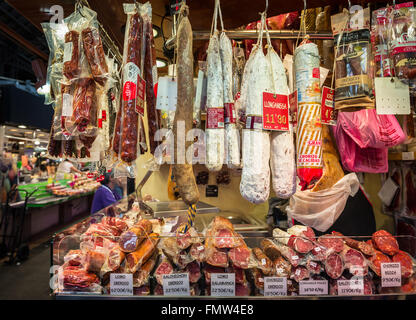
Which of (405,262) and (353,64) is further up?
(353,64)

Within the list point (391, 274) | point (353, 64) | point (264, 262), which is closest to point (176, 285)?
point (264, 262)

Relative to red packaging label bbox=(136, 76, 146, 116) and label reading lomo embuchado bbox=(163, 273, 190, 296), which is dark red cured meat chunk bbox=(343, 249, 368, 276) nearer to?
label reading lomo embuchado bbox=(163, 273, 190, 296)

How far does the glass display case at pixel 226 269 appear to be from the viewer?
1404 millimetres

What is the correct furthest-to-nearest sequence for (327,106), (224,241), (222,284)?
(327,106) < (224,241) < (222,284)

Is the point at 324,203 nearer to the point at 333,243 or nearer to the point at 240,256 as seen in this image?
the point at 333,243

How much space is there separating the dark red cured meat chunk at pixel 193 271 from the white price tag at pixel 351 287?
84 cm

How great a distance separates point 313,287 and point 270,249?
1.04 feet

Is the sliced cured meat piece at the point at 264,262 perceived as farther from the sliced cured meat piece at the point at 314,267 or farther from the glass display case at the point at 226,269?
the sliced cured meat piece at the point at 314,267

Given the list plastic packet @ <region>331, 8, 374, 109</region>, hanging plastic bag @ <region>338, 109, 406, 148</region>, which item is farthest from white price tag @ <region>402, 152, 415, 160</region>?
plastic packet @ <region>331, 8, 374, 109</region>

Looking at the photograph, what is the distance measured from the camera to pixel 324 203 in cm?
285

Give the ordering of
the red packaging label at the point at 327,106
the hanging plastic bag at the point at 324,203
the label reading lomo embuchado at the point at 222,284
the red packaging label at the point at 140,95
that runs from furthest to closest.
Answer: the hanging plastic bag at the point at 324,203, the red packaging label at the point at 327,106, the red packaging label at the point at 140,95, the label reading lomo embuchado at the point at 222,284

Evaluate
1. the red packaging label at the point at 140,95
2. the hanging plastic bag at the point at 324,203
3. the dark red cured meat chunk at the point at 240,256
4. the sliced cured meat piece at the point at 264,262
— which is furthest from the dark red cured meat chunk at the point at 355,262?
the red packaging label at the point at 140,95

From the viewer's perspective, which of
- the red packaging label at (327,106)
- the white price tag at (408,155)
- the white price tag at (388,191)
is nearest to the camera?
the red packaging label at (327,106)
